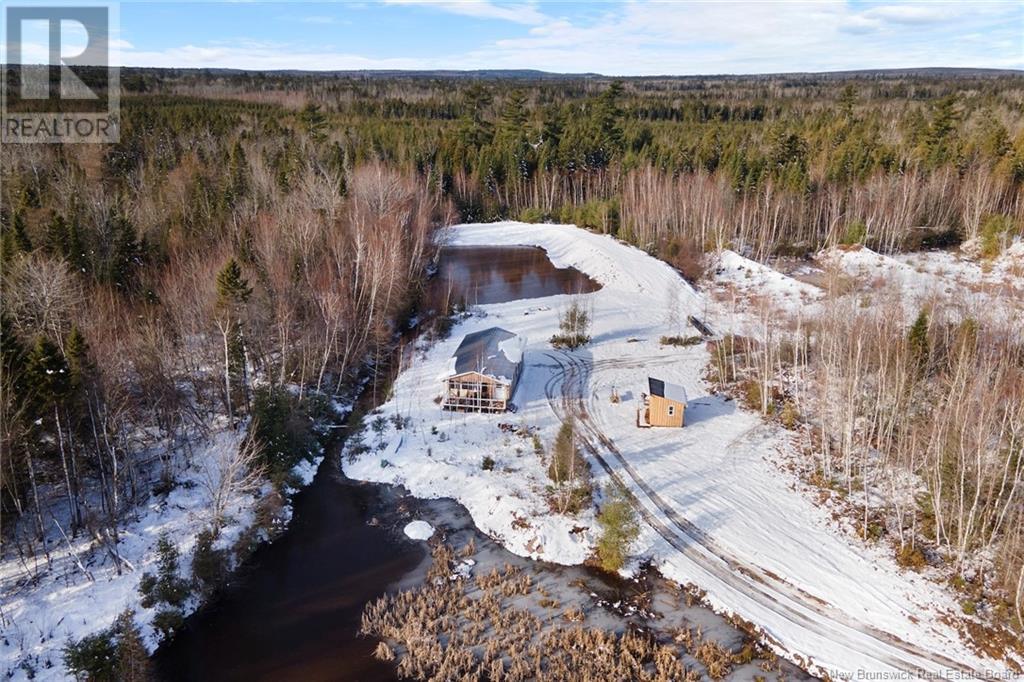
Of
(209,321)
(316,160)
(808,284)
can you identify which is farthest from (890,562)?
(316,160)

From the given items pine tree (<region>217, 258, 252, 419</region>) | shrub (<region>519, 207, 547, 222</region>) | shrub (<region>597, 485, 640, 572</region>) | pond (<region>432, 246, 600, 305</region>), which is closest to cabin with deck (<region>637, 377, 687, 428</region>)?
shrub (<region>597, 485, 640, 572</region>)

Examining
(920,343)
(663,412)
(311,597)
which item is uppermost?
(920,343)

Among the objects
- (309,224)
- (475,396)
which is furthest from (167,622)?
(309,224)

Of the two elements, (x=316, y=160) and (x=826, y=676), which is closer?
(x=826, y=676)

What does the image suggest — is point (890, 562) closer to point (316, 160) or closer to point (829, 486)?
point (829, 486)

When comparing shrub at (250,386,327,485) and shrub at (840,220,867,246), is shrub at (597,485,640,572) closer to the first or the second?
shrub at (250,386,327,485)

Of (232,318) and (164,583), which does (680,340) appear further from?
(164,583)
